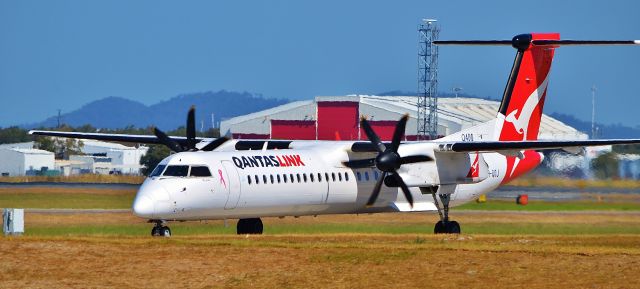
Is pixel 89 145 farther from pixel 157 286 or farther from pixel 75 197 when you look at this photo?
pixel 157 286

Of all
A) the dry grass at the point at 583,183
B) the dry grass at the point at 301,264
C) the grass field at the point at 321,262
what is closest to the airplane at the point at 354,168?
the grass field at the point at 321,262

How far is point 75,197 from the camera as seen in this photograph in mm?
59719

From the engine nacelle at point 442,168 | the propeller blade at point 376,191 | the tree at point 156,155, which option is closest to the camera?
the propeller blade at point 376,191

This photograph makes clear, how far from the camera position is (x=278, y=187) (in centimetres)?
3625

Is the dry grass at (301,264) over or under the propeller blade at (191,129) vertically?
under

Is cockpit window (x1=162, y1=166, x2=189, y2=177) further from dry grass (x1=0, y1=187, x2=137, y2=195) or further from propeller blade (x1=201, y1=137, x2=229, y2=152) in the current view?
dry grass (x1=0, y1=187, x2=137, y2=195)

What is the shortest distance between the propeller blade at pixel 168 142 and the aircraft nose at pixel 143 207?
174 inches

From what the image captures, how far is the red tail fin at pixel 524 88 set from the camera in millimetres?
41812

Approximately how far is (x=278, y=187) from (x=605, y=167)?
2154 cm

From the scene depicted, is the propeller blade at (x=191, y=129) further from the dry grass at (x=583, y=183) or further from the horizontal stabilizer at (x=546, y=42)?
the dry grass at (x=583, y=183)

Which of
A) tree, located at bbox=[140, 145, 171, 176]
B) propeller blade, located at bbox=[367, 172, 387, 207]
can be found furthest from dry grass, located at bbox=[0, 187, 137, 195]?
propeller blade, located at bbox=[367, 172, 387, 207]

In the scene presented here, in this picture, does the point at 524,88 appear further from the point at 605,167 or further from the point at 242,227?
the point at 605,167

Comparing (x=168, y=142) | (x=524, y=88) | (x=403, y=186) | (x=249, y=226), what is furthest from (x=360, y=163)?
(x=524, y=88)

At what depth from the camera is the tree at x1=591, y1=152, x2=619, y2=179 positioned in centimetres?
5297
